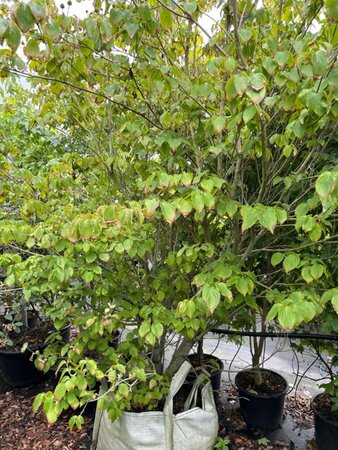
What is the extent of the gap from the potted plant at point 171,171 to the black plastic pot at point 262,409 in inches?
21.0

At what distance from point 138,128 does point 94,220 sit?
1.86 feet

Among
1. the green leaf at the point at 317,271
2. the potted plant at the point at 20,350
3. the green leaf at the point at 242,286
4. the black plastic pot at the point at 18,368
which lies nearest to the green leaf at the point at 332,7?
the green leaf at the point at 317,271

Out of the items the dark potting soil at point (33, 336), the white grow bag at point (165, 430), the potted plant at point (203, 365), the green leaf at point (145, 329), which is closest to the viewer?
the green leaf at point (145, 329)

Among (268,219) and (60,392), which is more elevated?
(268,219)

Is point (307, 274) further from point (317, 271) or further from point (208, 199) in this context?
point (208, 199)

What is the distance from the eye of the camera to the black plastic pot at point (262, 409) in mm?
2240

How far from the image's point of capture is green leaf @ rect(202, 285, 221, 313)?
126 cm

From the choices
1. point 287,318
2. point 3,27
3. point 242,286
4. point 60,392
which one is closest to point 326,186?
point 287,318

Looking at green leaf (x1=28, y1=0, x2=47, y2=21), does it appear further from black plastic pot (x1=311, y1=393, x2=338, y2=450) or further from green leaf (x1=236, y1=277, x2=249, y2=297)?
black plastic pot (x1=311, y1=393, x2=338, y2=450)

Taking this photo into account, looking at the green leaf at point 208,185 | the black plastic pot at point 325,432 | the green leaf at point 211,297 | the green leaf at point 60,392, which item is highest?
the green leaf at point 208,185

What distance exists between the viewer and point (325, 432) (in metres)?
2.03

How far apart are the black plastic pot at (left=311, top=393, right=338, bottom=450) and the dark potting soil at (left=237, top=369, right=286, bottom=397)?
0.30 meters

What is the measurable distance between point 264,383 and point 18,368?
71.0 inches

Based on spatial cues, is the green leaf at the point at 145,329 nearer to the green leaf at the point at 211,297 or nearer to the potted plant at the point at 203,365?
the green leaf at the point at 211,297
